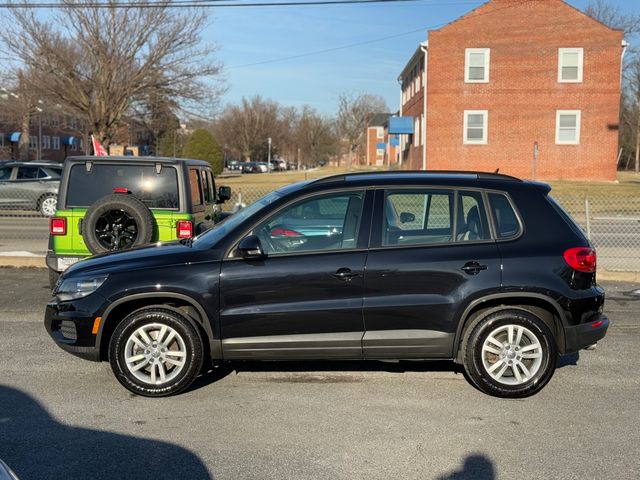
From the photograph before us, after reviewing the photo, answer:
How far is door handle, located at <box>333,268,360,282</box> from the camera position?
5.00 meters

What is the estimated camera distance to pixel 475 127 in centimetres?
3450

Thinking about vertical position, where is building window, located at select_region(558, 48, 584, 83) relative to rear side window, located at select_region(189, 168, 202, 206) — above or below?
above

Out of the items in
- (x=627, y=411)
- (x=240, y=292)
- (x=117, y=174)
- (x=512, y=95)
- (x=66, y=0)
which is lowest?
(x=627, y=411)

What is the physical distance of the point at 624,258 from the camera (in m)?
11.8

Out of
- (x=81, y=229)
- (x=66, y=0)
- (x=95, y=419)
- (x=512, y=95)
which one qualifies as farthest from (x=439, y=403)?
(x=512, y=95)

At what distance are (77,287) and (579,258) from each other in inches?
157

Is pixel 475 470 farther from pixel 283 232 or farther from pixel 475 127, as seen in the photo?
pixel 475 127

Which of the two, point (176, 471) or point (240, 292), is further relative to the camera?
point (240, 292)

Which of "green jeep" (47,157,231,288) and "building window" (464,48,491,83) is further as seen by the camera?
"building window" (464,48,491,83)

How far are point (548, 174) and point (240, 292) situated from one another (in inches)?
1258

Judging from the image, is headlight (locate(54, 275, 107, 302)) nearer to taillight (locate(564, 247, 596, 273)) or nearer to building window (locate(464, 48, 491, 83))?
taillight (locate(564, 247, 596, 273))

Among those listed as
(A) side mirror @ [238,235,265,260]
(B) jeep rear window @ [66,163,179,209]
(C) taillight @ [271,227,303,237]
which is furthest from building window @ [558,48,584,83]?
(A) side mirror @ [238,235,265,260]

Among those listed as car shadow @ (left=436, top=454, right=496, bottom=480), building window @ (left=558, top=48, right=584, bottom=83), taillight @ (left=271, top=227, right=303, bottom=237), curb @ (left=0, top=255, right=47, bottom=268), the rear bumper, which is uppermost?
building window @ (left=558, top=48, right=584, bottom=83)

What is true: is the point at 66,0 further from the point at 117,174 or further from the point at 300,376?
the point at 300,376
